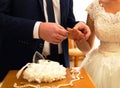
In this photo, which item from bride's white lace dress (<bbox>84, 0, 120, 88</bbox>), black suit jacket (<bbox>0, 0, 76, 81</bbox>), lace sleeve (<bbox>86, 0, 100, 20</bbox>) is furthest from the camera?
lace sleeve (<bbox>86, 0, 100, 20</bbox>)

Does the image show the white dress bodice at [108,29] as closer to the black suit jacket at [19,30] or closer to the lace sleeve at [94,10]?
the lace sleeve at [94,10]

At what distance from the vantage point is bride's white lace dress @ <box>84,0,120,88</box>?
→ 146 centimetres

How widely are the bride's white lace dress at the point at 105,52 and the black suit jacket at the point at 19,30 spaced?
24 cm

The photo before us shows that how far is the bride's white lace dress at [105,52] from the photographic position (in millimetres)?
1463

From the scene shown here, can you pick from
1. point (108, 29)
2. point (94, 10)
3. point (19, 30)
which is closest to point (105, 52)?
point (108, 29)

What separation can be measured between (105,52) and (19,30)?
0.66m

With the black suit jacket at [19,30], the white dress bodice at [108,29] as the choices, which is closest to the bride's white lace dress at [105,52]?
the white dress bodice at [108,29]

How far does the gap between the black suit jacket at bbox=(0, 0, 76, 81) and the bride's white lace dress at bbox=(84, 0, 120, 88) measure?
24cm

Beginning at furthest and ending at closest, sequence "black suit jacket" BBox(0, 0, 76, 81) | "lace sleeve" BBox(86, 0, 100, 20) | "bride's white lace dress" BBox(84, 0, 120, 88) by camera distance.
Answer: "lace sleeve" BBox(86, 0, 100, 20) < "bride's white lace dress" BBox(84, 0, 120, 88) < "black suit jacket" BBox(0, 0, 76, 81)

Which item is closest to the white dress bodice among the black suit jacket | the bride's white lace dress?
the bride's white lace dress

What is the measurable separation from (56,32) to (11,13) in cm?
33

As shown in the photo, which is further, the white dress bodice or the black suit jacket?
the white dress bodice

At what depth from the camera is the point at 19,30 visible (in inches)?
44.2

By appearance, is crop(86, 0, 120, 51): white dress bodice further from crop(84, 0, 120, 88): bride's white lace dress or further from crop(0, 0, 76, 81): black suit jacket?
crop(0, 0, 76, 81): black suit jacket
